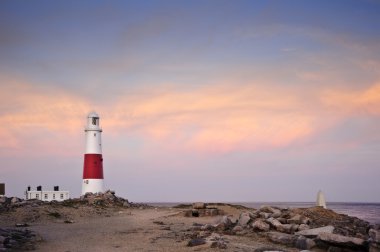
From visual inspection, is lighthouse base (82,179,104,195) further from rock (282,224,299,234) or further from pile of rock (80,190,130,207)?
rock (282,224,299,234)

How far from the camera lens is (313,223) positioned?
23828 mm

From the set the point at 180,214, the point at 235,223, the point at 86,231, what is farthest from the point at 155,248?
the point at 180,214

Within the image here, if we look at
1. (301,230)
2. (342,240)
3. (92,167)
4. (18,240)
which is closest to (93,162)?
(92,167)

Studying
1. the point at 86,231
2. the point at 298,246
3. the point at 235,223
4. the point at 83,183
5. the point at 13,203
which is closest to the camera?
the point at 298,246

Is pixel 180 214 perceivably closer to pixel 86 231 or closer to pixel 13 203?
pixel 86 231

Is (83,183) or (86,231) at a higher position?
(83,183)

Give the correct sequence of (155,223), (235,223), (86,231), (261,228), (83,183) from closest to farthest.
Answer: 1. (261,228)
2. (235,223)
3. (86,231)
4. (155,223)
5. (83,183)

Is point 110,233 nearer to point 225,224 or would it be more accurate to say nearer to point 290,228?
point 225,224

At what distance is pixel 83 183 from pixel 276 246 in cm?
3314

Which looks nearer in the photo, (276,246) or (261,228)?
(276,246)

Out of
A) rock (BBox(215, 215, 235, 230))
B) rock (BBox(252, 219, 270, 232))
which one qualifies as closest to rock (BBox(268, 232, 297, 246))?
rock (BBox(252, 219, 270, 232))

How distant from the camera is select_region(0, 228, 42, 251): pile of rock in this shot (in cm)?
1871

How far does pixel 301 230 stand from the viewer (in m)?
20.8

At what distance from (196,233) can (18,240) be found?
26.2 feet
